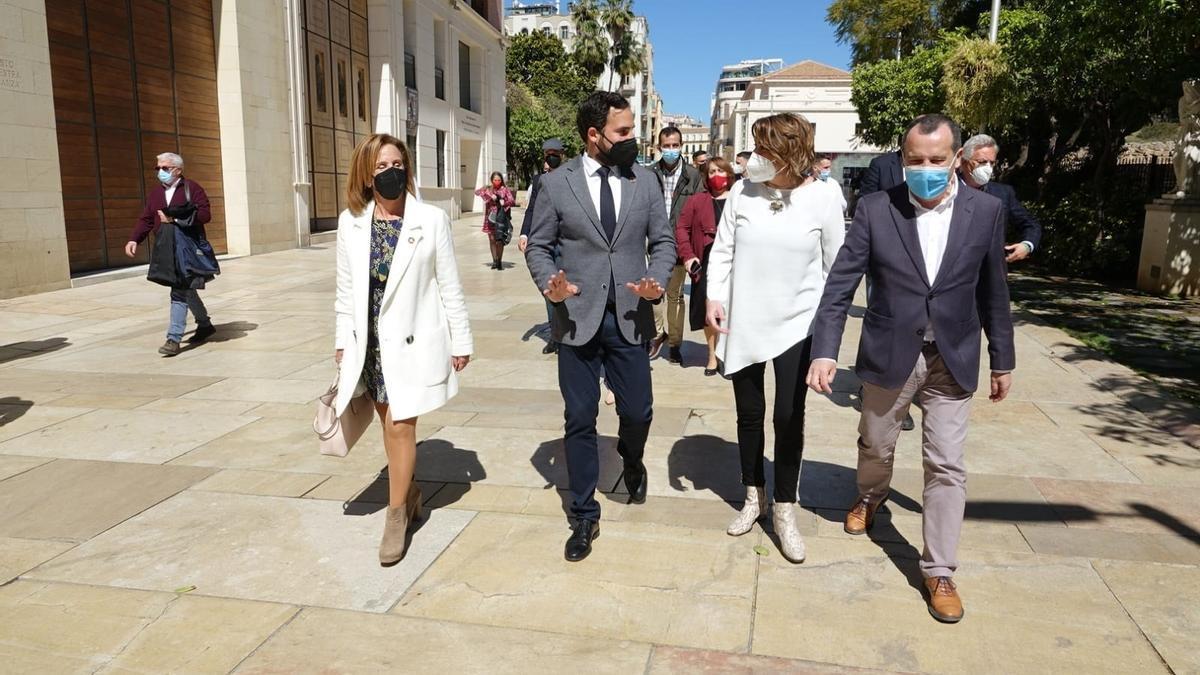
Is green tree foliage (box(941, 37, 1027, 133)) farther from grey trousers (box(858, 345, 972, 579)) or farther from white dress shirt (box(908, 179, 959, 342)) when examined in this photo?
grey trousers (box(858, 345, 972, 579))

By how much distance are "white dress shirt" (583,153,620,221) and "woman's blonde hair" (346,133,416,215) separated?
29.8 inches

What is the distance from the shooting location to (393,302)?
3.54m

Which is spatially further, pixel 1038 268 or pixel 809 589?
pixel 1038 268

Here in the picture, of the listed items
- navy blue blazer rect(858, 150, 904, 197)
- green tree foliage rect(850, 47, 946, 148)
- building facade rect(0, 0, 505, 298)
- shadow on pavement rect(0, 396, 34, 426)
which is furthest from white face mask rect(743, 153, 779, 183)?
green tree foliage rect(850, 47, 946, 148)

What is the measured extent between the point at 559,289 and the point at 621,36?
6477 centimetres

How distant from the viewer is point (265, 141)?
17.1 m

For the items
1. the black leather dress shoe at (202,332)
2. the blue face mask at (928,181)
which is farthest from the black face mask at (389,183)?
the black leather dress shoe at (202,332)

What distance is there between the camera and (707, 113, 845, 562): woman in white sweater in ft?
11.6

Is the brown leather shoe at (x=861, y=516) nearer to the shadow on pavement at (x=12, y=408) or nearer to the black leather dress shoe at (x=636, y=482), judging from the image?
the black leather dress shoe at (x=636, y=482)

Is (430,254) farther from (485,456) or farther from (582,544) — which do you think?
(485,456)

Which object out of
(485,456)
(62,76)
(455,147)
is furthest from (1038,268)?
(455,147)

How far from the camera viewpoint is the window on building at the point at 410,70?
2658cm

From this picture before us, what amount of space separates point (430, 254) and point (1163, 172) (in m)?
16.2

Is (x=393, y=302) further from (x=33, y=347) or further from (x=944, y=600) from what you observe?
(x=33, y=347)
